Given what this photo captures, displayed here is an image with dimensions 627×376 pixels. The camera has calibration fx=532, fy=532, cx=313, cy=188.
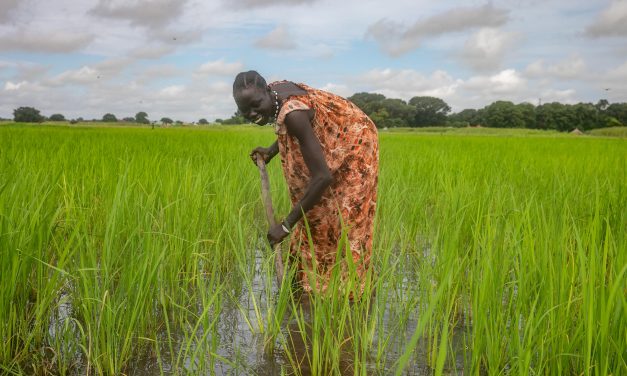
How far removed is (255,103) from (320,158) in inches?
13.3

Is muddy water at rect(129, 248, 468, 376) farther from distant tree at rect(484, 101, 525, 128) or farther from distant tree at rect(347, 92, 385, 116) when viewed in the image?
distant tree at rect(484, 101, 525, 128)

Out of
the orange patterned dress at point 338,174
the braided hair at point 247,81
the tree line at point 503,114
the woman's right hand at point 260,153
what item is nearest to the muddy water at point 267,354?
the orange patterned dress at point 338,174

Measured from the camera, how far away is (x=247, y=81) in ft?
6.74

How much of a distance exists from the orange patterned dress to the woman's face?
119 millimetres

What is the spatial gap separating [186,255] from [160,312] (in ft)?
1.11

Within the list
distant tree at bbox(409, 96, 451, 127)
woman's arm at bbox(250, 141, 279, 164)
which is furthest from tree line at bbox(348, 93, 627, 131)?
woman's arm at bbox(250, 141, 279, 164)

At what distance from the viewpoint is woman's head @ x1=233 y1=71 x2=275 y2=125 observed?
205 centimetres

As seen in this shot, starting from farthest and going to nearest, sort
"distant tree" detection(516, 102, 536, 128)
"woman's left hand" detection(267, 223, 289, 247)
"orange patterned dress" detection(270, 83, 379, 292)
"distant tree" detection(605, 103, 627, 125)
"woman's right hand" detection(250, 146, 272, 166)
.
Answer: "distant tree" detection(516, 102, 536, 128) < "distant tree" detection(605, 103, 627, 125) < "woman's right hand" detection(250, 146, 272, 166) < "orange patterned dress" detection(270, 83, 379, 292) < "woman's left hand" detection(267, 223, 289, 247)

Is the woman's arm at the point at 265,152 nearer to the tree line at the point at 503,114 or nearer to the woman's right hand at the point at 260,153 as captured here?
the woman's right hand at the point at 260,153

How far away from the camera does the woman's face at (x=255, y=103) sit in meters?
2.05

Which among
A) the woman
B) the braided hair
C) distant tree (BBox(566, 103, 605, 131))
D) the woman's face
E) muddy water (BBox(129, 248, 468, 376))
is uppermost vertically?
distant tree (BBox(566, 103, 605, 131))

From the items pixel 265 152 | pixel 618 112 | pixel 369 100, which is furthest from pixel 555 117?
pixel 265 152

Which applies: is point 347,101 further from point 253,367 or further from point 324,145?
point 253,367

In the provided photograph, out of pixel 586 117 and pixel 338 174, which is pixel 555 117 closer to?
pixel 586 117
